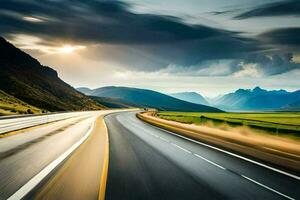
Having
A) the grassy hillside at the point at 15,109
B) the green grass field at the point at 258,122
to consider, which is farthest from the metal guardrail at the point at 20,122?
the grassy hillside at the point at 15,109

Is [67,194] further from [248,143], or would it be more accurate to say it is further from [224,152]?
[248,143]

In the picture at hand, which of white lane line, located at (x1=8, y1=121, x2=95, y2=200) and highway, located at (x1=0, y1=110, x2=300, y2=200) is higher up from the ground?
highway, located at (x1=0, y1=110, x2=300, y2=200)

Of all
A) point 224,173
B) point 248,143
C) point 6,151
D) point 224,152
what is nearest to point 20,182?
point 224,173

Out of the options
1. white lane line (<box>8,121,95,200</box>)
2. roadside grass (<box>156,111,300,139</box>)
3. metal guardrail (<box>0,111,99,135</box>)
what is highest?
roadside grass (<box>156,111,300,139</box>)

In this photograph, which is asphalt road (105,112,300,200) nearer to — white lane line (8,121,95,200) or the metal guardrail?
white lane line (8,121,95,200)

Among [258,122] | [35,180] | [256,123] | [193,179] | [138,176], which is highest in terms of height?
[258,122]

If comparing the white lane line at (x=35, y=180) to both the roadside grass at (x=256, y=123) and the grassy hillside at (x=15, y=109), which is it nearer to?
the roadside grass at (x=256, y=123)

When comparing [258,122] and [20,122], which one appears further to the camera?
[258,122]

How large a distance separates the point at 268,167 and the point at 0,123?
1600 cm

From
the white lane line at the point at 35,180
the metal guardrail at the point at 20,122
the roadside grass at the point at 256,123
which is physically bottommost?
the white lane line at the point at 35,180

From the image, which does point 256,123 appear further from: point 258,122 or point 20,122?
point 20,122

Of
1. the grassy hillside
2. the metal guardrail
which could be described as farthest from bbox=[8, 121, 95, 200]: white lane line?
the grassy hillside

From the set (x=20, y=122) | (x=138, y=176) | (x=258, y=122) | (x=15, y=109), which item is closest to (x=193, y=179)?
(x=138, y=176)

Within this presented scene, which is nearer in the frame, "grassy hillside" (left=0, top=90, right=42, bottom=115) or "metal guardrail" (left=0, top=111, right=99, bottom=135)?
"metal guardrail" (left=0, top=111, right=99, bottom=135)
